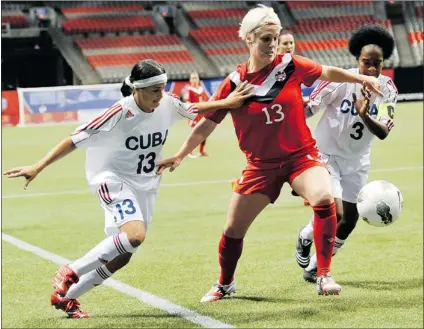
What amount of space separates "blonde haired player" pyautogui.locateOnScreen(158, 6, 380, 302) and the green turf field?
60 cm

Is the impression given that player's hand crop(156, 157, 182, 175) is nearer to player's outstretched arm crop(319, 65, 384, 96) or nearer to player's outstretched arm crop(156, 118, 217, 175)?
player's outstretched arm crop(156, 118, 217, 175)

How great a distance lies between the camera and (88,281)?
6824mm

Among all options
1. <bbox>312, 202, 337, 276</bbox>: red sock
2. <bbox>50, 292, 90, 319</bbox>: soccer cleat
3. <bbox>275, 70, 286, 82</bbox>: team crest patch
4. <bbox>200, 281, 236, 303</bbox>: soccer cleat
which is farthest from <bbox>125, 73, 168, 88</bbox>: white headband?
<bbox>200, 281, 236, 303</bbox>: soccer cleat

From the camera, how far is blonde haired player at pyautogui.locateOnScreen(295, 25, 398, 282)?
7527mm

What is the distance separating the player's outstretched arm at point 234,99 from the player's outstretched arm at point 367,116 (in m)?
0.89

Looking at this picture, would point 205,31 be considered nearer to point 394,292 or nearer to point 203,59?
point 203,59

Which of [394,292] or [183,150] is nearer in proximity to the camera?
[183,150]

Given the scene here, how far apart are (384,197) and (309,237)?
82cm

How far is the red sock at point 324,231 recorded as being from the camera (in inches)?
271

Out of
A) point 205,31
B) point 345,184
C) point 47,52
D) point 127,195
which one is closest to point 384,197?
point 345,184

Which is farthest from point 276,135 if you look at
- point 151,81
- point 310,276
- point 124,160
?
point 310,276

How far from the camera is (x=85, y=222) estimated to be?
12.4 meters

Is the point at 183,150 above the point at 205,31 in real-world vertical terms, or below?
below

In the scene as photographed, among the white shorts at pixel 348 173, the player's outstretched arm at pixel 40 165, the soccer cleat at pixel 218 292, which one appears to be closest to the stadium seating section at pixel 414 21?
the white shorts at pixel 348 173
